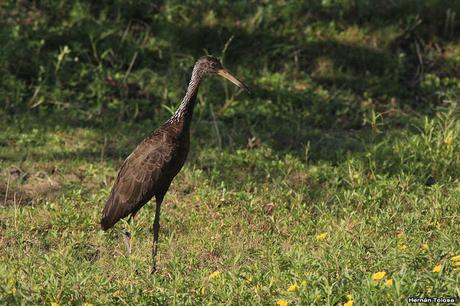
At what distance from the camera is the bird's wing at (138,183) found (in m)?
6.74

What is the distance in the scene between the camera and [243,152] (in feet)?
28.8

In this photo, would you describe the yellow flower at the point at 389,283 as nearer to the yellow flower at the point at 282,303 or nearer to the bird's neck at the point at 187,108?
the yellow flower at the point at 282,303

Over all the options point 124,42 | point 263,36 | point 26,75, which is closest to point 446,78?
point 263,36

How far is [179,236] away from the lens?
7.16 metres

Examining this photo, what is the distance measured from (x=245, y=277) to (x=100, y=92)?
452cm

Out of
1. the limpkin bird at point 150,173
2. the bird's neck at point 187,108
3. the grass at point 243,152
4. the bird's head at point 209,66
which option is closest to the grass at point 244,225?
the grass at point 243,152


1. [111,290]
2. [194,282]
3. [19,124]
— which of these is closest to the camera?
[111,290]

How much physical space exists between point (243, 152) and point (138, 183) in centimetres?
214

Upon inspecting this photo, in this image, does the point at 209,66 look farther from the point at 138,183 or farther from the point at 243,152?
the point at 243,152

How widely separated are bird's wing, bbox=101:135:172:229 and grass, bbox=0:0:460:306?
11.0 inches

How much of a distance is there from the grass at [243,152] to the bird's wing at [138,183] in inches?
11.0

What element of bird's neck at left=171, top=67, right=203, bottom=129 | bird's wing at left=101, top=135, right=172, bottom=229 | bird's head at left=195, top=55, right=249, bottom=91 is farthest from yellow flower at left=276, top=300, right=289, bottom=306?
bird's head at left=195, top=55, right=249, bottom=91

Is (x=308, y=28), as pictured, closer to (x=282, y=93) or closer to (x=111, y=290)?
(x=282, y=93)

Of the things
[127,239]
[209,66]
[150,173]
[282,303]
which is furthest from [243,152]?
[282,303]
